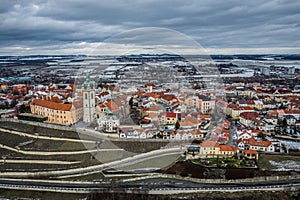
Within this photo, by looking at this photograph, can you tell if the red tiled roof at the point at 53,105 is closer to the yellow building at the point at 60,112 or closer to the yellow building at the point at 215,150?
the yellow building at the point at 60,112

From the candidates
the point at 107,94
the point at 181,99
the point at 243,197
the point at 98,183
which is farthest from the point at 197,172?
the point at 107,94

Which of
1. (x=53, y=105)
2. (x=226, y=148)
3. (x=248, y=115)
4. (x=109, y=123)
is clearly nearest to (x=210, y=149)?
(x=226, y=148)

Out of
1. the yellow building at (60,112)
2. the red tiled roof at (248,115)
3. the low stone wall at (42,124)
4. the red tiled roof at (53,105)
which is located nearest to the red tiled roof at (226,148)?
the red tiled roof at (248,115)

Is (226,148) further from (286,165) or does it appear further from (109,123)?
(109,123)

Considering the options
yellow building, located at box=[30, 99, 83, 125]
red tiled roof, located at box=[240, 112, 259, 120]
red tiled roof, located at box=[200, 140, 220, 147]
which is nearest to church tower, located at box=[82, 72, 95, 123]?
yellow building, located at box=[30, 99, 83, 125]

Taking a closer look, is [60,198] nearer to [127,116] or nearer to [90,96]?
[90,96]

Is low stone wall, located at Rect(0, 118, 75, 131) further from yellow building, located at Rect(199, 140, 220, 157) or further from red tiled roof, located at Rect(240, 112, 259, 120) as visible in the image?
red tiled roof, located at Rect(240, 112, 259, 120)
